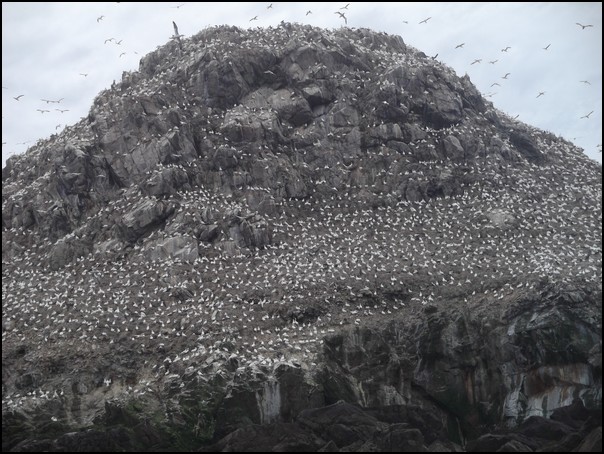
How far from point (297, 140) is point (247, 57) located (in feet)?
30.5

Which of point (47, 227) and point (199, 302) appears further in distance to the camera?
point (47, 227)

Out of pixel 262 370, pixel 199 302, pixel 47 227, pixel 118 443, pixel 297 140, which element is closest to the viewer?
pixel 118 443

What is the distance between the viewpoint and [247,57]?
68812 mm

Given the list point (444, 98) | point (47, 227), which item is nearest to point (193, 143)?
point (47, 227)

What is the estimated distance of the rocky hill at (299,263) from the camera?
43.4 meters

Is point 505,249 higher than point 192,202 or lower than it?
lower

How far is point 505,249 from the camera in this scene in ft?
186

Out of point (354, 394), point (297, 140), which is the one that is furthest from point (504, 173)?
point (354, 394)

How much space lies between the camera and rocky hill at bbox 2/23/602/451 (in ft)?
143

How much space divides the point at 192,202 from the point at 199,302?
32.1 feet

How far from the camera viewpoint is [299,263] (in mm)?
55531

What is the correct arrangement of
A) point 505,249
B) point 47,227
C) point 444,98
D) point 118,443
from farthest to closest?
1. point 444,98
2. point 47,227
3. point 505,249
4. point 118,443

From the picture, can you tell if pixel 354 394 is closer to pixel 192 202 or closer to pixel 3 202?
pixel 192 202

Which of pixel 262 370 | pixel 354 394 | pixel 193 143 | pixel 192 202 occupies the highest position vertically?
pixel 193 143
